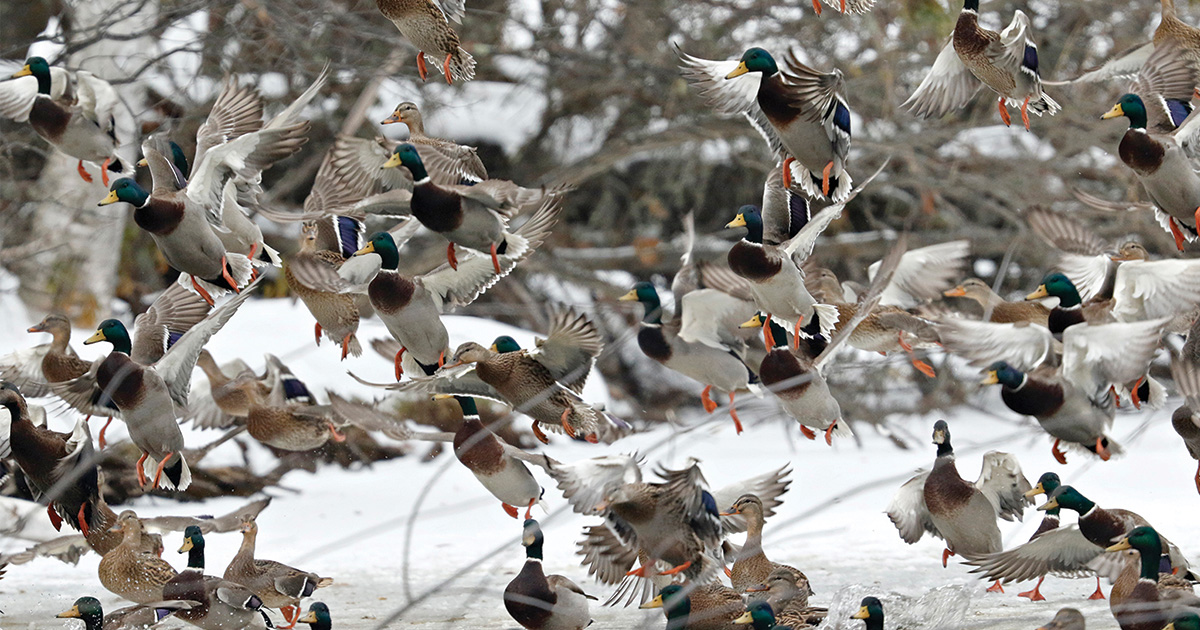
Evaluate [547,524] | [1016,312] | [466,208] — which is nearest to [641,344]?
[547,524]

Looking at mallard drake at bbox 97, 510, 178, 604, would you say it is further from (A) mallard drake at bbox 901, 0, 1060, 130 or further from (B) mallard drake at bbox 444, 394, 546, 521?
(A) mallard drake at bbox 901, 0, 1060, 130

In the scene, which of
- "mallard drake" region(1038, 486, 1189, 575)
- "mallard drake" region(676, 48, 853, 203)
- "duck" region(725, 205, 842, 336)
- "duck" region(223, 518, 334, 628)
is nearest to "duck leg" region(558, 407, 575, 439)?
"duck" region(725, 205, 842, 336)

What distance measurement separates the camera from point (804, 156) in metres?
3.85

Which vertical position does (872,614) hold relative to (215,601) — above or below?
above

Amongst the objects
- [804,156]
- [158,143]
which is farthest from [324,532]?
[804,156]

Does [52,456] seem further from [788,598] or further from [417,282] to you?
[788,598]

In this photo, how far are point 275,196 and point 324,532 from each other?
157 inches

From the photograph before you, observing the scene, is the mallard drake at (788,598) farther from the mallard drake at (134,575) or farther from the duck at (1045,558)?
the mallard drake at (134,575)

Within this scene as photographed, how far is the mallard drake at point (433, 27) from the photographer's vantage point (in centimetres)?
378

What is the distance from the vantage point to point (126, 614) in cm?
340

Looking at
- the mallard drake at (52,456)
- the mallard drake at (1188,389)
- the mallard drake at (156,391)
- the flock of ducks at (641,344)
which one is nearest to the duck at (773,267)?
the flock of ducks at (641,344)

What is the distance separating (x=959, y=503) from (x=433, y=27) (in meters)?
2.03

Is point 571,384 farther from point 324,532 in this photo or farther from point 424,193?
point 324,532

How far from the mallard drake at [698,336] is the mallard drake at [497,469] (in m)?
0.71
